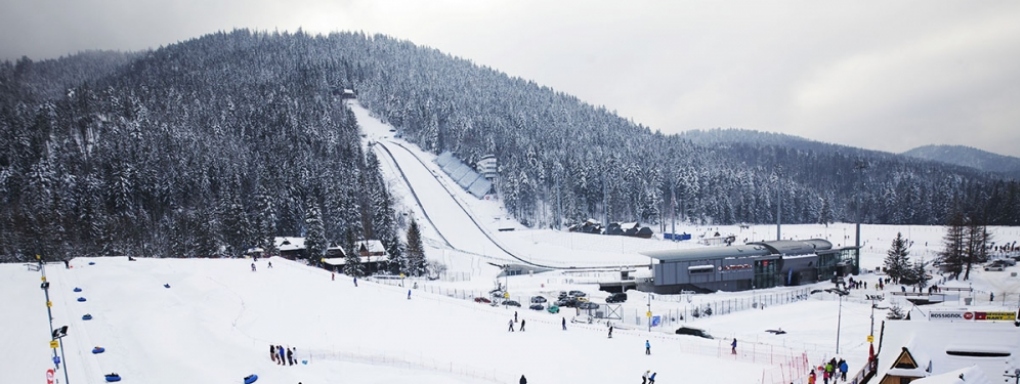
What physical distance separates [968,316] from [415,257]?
49218 millimetres

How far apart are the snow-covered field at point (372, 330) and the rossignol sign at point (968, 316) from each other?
6.23 m

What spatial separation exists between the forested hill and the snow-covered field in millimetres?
17623

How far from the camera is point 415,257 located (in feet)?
191

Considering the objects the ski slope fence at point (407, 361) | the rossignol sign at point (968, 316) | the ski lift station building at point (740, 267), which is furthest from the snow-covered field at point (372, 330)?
the rossignol sign at point (968, 316)

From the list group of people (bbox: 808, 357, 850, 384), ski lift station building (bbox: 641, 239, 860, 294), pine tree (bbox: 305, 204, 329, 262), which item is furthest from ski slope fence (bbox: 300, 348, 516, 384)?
pine tree (bbox: 305, 204, 329, 262)

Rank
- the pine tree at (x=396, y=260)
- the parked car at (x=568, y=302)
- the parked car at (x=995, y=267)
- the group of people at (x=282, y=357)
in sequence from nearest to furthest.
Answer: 1. the group of people at (x=282, y=357)
2. the parked car at (x=568, y=302)
3. the parked car at (x=995, y=267)
4. the pine tree at (x=396, y=260)

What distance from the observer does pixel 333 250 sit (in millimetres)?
62094

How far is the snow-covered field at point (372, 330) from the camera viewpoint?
22781 mm


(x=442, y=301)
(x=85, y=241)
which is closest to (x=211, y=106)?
(x=85, y=241)

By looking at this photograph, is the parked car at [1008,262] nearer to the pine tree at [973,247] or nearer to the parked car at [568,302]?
the pine tree at [973,247]

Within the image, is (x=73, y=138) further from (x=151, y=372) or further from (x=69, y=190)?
(x=151, y=372)

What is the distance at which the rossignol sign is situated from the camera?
1583 centimetres

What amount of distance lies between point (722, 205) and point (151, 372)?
9725cm

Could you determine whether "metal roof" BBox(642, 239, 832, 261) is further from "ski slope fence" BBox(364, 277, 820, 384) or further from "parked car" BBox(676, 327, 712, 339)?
"parked car" BBox(676, 327, 712, 339)
